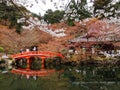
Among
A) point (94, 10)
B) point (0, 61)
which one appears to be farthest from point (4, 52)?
point (94, 10)

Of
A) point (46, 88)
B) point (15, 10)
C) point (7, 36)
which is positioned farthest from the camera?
point (7, 36)

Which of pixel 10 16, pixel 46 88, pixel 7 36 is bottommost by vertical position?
pixel 46 88

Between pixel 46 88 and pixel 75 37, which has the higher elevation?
pixel 75 37

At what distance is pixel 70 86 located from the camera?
14.1 metres

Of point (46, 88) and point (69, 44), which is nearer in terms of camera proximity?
point (46, 88)

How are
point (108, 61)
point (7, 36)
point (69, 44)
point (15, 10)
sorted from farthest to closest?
1. point (7, 36)
2. point (69, 44)
3. point (108, 61)
4. point (15, 10)

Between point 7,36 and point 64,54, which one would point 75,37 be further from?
point 7,36

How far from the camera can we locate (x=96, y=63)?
2412cm

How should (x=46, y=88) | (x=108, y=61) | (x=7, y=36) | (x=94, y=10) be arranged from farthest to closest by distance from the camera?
(x=7, y=36)
(x=108, y=61)
(x=46, y=88)
(x=94, y=10)

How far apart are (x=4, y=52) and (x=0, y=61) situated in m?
4.64

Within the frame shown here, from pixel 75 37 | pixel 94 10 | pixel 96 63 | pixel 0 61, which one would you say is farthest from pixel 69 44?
pixel 94 10

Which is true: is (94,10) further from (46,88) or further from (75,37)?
(75,37)

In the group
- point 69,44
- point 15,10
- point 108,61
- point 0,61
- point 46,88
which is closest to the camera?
point 15,10

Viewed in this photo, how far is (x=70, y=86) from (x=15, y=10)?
9.58 metres
